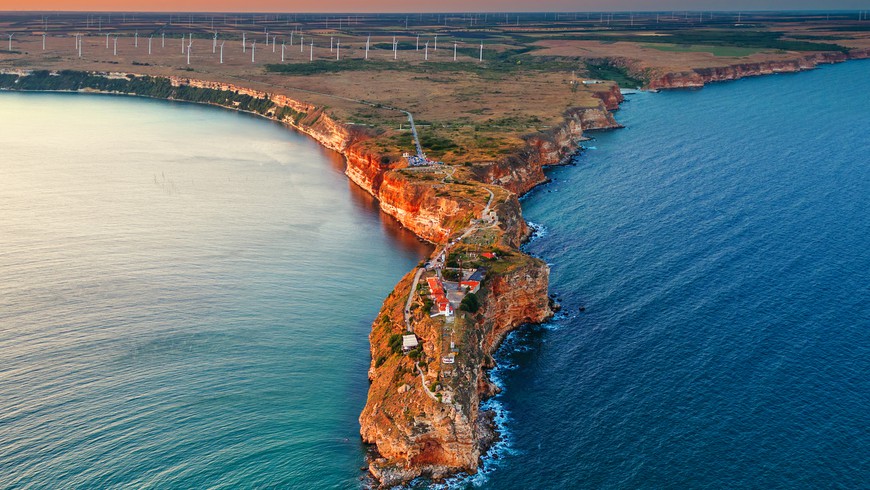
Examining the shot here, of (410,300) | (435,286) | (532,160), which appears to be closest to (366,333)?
(410,300)

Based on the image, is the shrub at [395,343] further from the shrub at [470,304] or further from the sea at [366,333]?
the shrub at [470,304]

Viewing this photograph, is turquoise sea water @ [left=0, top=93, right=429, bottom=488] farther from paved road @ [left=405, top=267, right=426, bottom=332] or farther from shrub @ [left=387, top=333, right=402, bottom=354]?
paved road @ [left=405, top=267, right=426, bottom=332]

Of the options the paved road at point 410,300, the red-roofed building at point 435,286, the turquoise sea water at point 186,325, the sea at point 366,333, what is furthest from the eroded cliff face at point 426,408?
the red-roofed building at point 435,286

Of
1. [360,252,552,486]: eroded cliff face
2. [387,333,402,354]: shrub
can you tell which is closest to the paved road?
[360,252,552,486]: eroded cliff face

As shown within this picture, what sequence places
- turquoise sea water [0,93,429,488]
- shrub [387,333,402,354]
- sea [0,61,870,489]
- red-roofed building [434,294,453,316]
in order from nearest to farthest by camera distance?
1. sea [0,61,870,489]
2. turquoise sea water [0,93,429,488]
3. shrub [387,333,402,354]
4. red-roofed building [434,294,453,316]

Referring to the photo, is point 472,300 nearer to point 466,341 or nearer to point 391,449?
point 466,341

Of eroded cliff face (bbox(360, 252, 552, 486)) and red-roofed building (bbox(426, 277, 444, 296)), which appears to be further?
red-roofed building (bbox(426, 277, 444, 296))

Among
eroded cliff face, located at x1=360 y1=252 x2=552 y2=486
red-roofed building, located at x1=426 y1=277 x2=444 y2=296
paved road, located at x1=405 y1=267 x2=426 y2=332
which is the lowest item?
eroded cliff face, located at x1=360 y1=252 x2=552 y2=486
